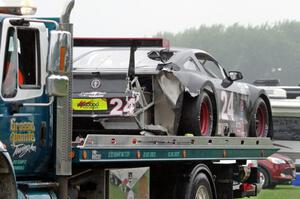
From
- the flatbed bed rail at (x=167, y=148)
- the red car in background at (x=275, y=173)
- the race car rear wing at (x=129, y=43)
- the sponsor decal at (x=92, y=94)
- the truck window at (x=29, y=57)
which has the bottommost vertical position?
the red car in background at (x=275, y=173)

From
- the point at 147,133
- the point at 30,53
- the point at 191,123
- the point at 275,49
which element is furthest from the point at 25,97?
Answer: the point at 275,49

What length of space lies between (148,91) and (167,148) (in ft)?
3.49

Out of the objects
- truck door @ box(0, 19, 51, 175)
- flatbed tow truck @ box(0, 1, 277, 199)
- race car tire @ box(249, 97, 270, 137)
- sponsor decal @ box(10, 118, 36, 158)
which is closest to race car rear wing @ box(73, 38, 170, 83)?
flatbed tow truck @ box(0, 1, 277, 199)

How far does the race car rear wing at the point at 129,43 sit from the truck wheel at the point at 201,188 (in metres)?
1.68

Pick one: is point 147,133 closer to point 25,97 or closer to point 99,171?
point 99,171

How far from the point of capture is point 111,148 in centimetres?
942

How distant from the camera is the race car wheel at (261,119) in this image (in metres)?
13.9

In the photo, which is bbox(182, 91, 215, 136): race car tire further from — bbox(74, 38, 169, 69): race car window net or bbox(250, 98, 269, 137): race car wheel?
bbox(250, 98, 269, 137): race car wheel

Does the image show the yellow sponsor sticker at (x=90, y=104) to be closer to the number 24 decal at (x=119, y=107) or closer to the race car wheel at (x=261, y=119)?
the number 24 decal at (x=119, y=107)

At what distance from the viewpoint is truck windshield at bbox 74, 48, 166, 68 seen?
11312 mm

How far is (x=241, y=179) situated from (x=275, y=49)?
8679cm

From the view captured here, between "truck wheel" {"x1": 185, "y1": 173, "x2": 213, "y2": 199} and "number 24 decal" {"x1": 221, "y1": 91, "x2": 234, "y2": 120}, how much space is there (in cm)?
113

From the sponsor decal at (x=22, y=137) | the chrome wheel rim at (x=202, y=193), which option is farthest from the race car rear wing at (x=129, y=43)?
the sponsor decal at (x=22, y=137)

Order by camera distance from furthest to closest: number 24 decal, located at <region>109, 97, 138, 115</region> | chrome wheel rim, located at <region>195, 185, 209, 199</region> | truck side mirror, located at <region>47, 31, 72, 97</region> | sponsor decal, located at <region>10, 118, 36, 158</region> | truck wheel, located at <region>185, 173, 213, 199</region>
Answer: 1. chrome wheel rim, located at <region>195, 185, 209, 199</region>
2. truck wheel, located at <region>185, 173, 213, 199</region>
3. number 24 decal, located at <region>109, 97, 138, 115</region>
4. sponsor decal, located at <region>10, 118, 36, 158</region>
5. truck side mirror, located at <region>47, 31, 72, 97</region>
